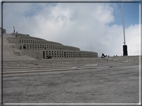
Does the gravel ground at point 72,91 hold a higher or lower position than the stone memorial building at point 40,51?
lower

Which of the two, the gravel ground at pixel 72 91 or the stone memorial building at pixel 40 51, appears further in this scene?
the stone memorial building at pixel 40 51

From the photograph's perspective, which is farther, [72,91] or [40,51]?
[40,51]

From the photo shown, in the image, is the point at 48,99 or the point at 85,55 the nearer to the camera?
the point at 48,99

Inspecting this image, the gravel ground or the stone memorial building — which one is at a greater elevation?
the stone memorial building

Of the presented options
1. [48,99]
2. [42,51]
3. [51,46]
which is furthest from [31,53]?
[48,99]

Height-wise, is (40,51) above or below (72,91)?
above

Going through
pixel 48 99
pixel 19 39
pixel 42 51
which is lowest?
pixel 48 99

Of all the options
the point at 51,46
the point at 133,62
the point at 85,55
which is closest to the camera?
the point at 133,62

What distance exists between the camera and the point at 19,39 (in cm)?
A: 3148

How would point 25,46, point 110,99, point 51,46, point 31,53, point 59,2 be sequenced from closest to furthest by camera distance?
point 59,2
point 110,99
point 31,53
point 25,46
point 51,46

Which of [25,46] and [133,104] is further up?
[25,46]

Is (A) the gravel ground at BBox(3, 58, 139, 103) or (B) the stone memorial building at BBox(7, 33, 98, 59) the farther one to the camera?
(B) the stone memorial building at BBox(7, 33, 98, 59)

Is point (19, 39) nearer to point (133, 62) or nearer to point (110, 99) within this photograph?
point (133, 62)

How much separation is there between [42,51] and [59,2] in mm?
22956
